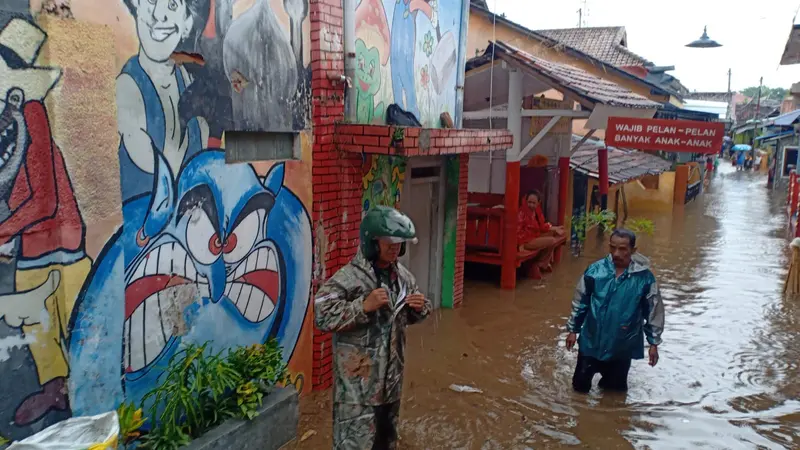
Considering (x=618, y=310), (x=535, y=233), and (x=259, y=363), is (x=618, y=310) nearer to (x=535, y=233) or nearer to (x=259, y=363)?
(x=259, y=363)

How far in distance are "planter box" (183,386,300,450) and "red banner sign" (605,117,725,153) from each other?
5.23 metres

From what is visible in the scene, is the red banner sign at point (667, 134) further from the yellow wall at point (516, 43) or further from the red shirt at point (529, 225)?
the yellow wall at point (516, 43)

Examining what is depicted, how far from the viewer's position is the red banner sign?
275 inches

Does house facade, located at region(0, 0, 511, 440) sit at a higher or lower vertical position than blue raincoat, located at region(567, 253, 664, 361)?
higher

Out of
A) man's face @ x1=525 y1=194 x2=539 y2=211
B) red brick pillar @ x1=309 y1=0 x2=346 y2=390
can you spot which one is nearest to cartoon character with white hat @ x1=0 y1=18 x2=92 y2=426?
red brick pillar @ x1=309 y1=0 x2=346 y2=390

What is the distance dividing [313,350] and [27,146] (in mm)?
3207

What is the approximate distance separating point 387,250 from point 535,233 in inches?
308

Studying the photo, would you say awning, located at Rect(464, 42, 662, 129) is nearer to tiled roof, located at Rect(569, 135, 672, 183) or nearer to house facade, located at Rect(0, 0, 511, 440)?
house facade, located at Rect(0, 0, 511, 440)

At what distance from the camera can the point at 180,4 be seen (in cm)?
426

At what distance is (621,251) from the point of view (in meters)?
5.32

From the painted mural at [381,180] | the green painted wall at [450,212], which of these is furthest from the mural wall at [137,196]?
the green painted wall at [450,212]

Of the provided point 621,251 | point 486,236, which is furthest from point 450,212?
point 621,251

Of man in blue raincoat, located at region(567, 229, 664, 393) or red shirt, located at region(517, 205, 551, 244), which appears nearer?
man in blue raincoat, located at region(567, 229, 664, 393)

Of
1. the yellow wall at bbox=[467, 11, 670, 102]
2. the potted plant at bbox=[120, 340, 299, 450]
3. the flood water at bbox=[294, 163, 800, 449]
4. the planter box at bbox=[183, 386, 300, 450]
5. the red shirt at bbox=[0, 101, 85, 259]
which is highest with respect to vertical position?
the yellow wall at bbox=[467, 11, 670, 102]
